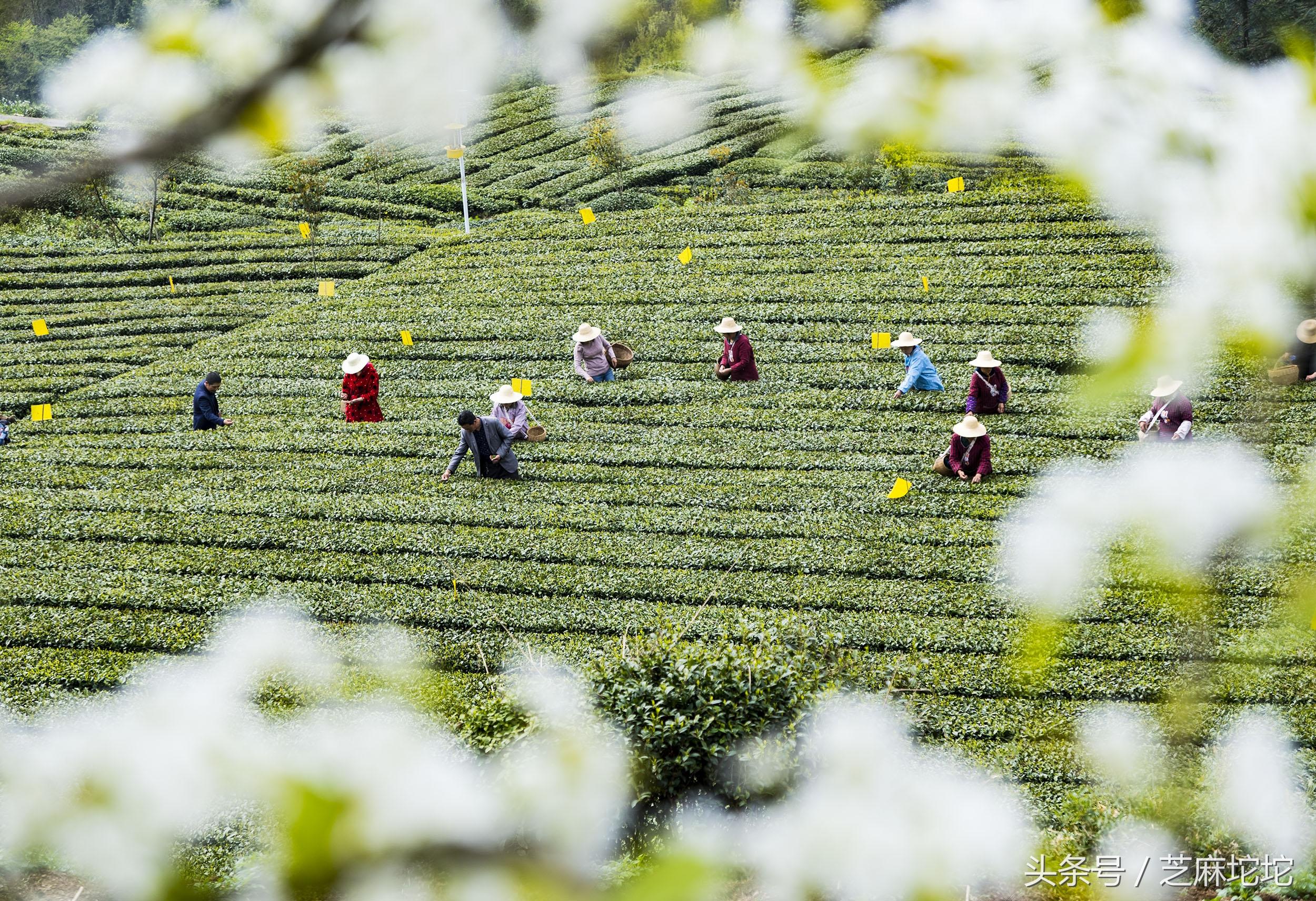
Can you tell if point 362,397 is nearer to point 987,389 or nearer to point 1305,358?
point 987,389

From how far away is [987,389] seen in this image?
10.7 metres

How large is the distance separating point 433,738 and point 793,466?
17.1 feet

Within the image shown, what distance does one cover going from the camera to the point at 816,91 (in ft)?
4.79

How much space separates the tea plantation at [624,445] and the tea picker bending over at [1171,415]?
2.00 ft

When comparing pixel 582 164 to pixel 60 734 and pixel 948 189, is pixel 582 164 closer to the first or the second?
pixel 948 189

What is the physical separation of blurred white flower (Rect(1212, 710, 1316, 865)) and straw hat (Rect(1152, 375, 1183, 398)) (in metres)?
3.48

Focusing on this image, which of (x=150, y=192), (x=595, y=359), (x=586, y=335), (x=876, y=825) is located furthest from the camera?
(x=150, y=192)

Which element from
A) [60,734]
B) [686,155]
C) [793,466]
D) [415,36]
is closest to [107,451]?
[60,734]

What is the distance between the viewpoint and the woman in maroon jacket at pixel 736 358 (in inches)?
485

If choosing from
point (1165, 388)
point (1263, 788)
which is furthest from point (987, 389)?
point (1263, 788)

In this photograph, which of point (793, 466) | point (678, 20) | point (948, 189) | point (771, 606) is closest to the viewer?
point (678, 20)

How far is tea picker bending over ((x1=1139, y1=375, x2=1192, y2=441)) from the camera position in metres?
9.24

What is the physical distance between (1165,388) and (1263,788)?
15.1ft

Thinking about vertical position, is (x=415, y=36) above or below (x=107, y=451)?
above
